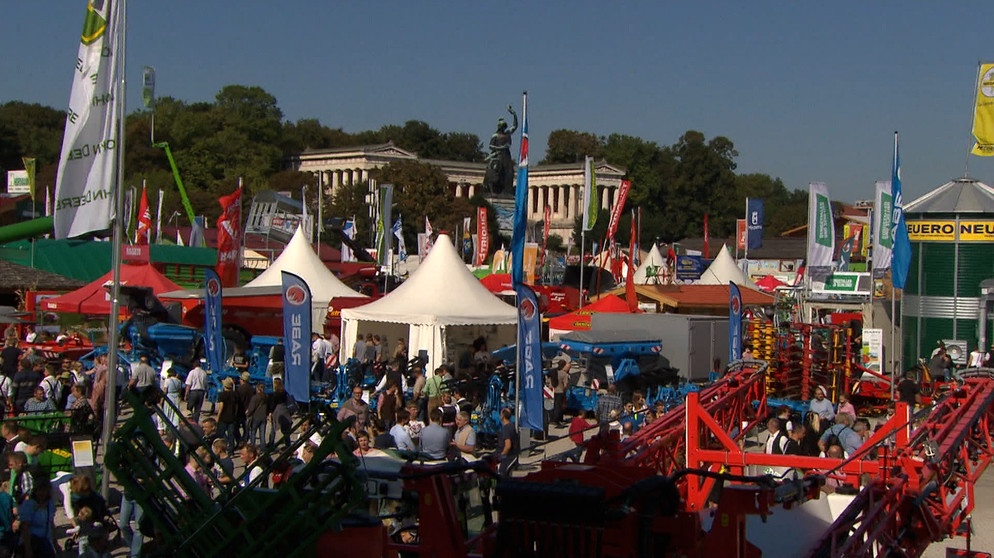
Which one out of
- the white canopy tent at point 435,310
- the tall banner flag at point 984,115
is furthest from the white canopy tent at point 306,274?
the tall banner flag at point 984,115

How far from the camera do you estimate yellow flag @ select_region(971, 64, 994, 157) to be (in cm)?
2250

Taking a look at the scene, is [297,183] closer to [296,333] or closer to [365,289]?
[365,289]

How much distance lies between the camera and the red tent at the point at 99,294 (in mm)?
25062

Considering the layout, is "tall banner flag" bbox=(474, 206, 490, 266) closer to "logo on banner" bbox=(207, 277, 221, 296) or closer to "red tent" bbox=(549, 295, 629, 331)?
"red tent" bbox=(549, 295, 629, 331)

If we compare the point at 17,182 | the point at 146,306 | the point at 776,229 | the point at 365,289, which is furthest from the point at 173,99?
the point at 146,306

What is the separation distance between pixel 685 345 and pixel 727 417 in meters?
11.0

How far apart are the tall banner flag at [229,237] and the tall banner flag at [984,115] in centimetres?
1573

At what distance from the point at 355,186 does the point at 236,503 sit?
8078 cm

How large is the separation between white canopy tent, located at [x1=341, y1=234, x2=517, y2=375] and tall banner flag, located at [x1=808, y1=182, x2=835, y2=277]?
6.99 m

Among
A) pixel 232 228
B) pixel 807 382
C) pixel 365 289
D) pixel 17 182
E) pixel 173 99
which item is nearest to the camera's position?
pixel 807 382

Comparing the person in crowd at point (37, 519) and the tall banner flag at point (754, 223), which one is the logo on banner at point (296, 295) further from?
the tall banner flag at point (754, 223)

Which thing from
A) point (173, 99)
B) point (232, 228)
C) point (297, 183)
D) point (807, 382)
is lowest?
point (807, 382)

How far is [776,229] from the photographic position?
11231 centimetres

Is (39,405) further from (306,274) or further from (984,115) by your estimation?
(984,115)
